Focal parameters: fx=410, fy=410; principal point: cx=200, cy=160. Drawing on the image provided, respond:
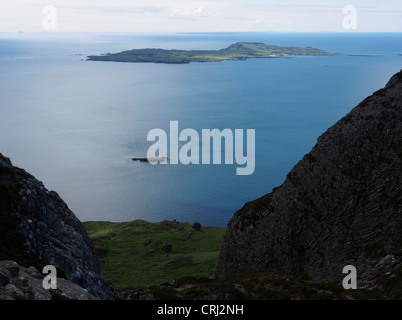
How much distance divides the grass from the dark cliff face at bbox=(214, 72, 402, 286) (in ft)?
78.8

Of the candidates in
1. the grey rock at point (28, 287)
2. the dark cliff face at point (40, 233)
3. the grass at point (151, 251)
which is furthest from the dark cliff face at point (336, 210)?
the grey rock at point (28, 287)

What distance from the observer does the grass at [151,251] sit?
80.2 m

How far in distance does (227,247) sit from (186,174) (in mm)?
107512

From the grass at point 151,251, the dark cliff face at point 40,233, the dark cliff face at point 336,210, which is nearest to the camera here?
the dark cliff face at point 40,233

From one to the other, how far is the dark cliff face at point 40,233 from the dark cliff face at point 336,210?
→ 2353 centimetres

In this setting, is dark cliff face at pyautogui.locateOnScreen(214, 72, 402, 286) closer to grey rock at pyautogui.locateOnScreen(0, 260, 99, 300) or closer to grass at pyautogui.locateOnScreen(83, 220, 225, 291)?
grass at pyautogui.locateOnScreen(83, 220, 225, 291)

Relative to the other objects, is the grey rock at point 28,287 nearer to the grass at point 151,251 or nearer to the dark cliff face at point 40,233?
the dark cliff face at point 40,233

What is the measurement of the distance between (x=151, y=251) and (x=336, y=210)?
5677cm

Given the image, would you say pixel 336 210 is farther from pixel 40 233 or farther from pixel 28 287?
pixel 28 287

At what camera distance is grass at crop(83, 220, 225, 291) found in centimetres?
8025

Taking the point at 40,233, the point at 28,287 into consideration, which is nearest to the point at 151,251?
the point at 40,233

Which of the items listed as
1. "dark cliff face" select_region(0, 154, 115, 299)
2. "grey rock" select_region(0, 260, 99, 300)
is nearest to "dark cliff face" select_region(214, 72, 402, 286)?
"dark cliff face" select_region(0, 154, 115, 299)

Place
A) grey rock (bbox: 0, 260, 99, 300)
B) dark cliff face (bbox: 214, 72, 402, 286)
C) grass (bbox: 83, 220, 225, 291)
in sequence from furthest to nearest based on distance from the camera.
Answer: grass (bbox: 83, 220, 225, 291), dark cliff face (bbox: 214, 72, 402, 286), grey rock (bbox: 0, 260, 99, 300)

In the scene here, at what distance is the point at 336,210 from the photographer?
165 ft
